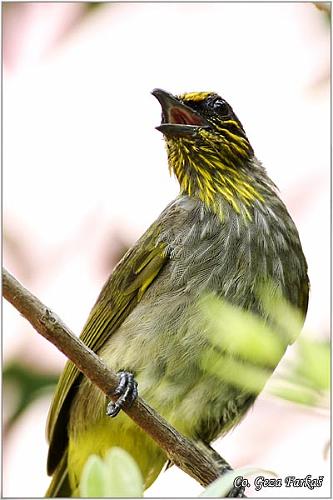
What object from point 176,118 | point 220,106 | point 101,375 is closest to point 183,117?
point 176,118

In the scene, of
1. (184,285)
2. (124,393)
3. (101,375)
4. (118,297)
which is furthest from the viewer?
(118,297)

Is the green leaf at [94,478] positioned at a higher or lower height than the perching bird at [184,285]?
lower

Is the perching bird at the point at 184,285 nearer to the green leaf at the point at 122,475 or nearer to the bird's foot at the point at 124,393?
the bird's foot at the point at 124,393

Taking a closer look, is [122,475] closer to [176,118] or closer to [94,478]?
[94,478]

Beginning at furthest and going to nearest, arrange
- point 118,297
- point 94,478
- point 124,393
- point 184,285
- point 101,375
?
point 118,297, point 184,285, point 124,393, point 101,375, point 94,478

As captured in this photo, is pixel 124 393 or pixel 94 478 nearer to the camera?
pixel 94 478

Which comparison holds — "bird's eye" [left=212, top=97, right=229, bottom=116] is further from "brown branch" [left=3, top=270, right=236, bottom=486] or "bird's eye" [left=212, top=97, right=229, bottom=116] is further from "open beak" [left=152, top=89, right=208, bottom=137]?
"brown branch" [left=3, top=270, right=236, bottom=486]

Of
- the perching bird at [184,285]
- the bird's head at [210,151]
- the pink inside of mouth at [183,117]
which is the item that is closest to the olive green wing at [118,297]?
the perching bird at [184,285]
